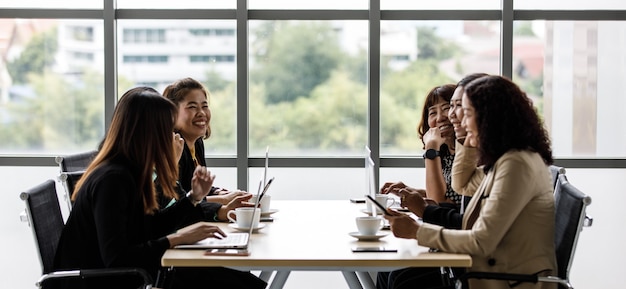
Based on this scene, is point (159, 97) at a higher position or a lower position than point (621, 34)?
lower

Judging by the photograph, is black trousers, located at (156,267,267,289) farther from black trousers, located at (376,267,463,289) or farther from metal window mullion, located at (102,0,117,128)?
metal window mullion, located at (102,0,117,128)

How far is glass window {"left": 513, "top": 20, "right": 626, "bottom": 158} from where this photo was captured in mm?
5086

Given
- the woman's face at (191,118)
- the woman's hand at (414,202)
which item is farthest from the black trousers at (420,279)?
the woman's face at (191,118)

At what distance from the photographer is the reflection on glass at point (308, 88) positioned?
5.09 metres

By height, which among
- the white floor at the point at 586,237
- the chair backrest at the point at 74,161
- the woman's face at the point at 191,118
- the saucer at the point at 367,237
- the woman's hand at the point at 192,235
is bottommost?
the white floor at the point at 586,237

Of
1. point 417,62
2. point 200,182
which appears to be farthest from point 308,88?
point 200,182

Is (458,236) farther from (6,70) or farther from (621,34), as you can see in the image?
(6,70)

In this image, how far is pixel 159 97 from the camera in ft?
9.39

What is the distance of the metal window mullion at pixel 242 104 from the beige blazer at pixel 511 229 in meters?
2.46

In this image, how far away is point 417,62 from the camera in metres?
5.10

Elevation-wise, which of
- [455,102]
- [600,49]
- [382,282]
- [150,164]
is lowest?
[382,282]

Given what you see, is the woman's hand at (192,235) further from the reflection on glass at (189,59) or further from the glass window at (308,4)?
the glass window at (308,4)

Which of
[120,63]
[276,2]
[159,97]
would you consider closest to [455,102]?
[159,97]

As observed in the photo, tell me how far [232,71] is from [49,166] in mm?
1275
